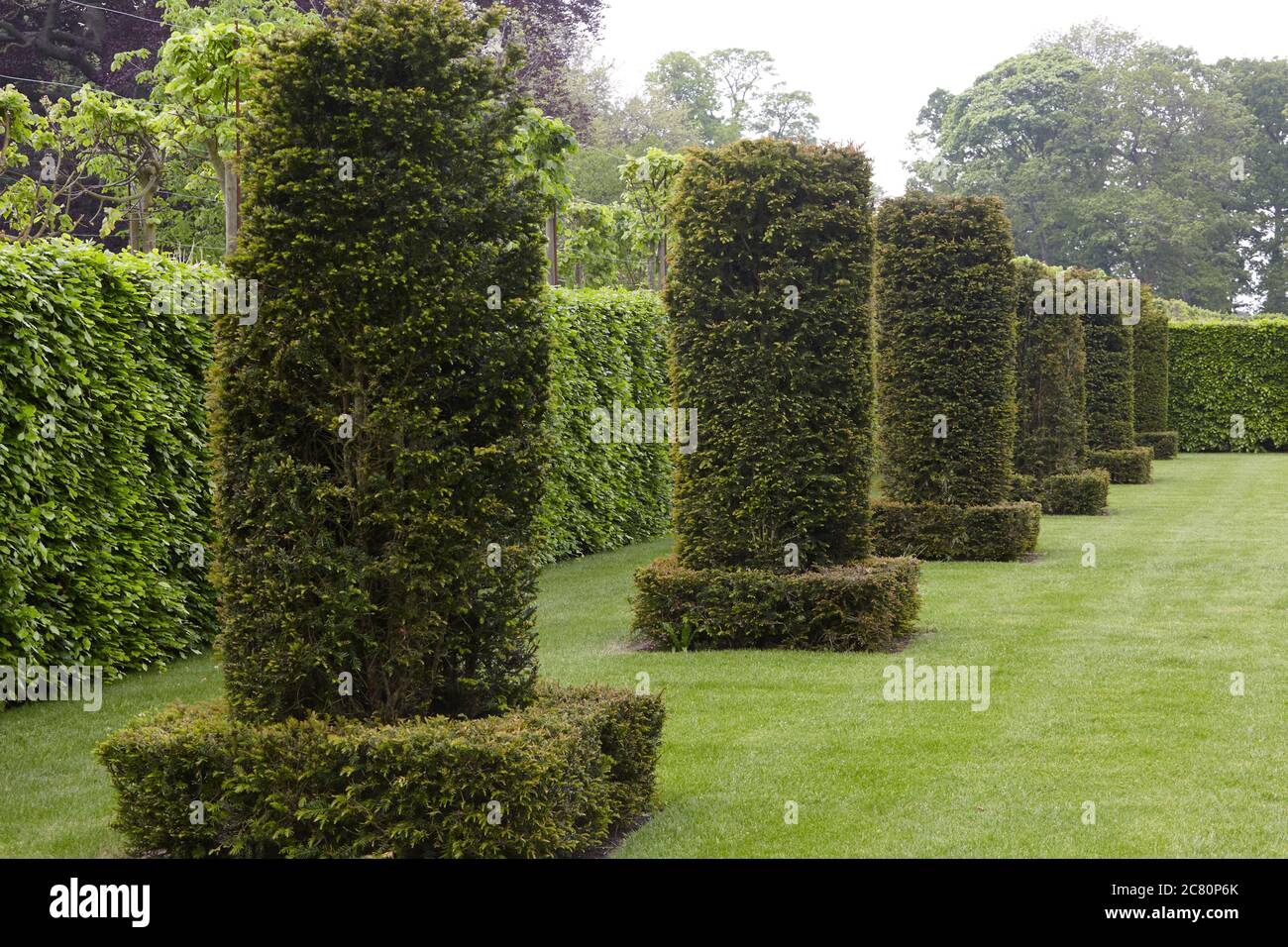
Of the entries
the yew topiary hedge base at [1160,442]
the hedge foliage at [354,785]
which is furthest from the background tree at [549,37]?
the hedge foliage at [354,785]

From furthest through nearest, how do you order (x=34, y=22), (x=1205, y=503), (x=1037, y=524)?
1. (x=34, y=22)
2. (x=1205, y=503)
3. (x=1037, y=524)

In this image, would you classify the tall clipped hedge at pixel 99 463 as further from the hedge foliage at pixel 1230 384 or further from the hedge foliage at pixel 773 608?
the hedge foliage at pixel 1230 384

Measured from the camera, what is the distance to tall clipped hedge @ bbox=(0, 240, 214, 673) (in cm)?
800

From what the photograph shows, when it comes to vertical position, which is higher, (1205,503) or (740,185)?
(740,185)

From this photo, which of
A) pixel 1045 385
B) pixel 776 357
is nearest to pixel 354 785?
pixel 776 357

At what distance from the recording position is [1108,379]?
25.5m

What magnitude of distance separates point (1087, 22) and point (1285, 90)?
1052 cm

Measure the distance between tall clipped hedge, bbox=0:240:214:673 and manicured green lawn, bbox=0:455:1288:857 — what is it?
0.50m

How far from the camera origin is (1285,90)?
57.9 metres

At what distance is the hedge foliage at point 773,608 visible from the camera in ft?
32.7

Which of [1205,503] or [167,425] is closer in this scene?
[167,425]

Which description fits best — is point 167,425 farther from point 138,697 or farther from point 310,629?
point 310,629
